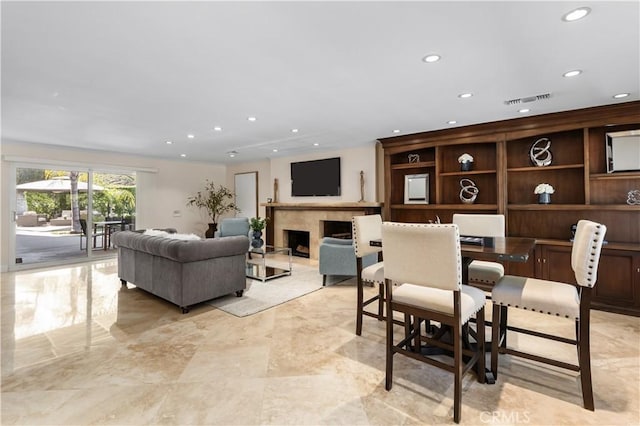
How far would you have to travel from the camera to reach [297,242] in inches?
289

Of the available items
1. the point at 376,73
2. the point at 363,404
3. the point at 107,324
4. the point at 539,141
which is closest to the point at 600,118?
the point at 539,141

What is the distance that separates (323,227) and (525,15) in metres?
5.05

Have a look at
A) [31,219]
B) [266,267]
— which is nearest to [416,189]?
[266,267]

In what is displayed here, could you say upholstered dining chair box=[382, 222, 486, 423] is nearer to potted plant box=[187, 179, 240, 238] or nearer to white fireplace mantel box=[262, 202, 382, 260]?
white fireplace mantel box=[262, 202, 382, 260]

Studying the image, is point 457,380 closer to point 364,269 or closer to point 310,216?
point 364,269

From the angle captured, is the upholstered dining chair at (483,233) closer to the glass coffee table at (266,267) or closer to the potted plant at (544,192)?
the potted plant at (544,192)

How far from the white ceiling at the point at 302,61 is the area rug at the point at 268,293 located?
222 centimetres

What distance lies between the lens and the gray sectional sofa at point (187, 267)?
3275 mm

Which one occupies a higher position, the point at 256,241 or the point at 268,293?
the point at 256,241

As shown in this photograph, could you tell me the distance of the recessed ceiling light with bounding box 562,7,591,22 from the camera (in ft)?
5.48

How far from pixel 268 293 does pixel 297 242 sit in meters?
3.36

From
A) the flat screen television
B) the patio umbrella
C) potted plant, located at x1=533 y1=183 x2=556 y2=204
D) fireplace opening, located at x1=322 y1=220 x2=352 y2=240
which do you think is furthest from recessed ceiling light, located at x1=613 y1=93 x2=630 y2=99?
the patio umbrella

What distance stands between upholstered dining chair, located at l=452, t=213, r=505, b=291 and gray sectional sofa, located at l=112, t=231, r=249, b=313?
2527 mm

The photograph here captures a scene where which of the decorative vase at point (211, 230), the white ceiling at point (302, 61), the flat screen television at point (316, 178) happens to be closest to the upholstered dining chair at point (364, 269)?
the white ceiling at point (302, 61)
